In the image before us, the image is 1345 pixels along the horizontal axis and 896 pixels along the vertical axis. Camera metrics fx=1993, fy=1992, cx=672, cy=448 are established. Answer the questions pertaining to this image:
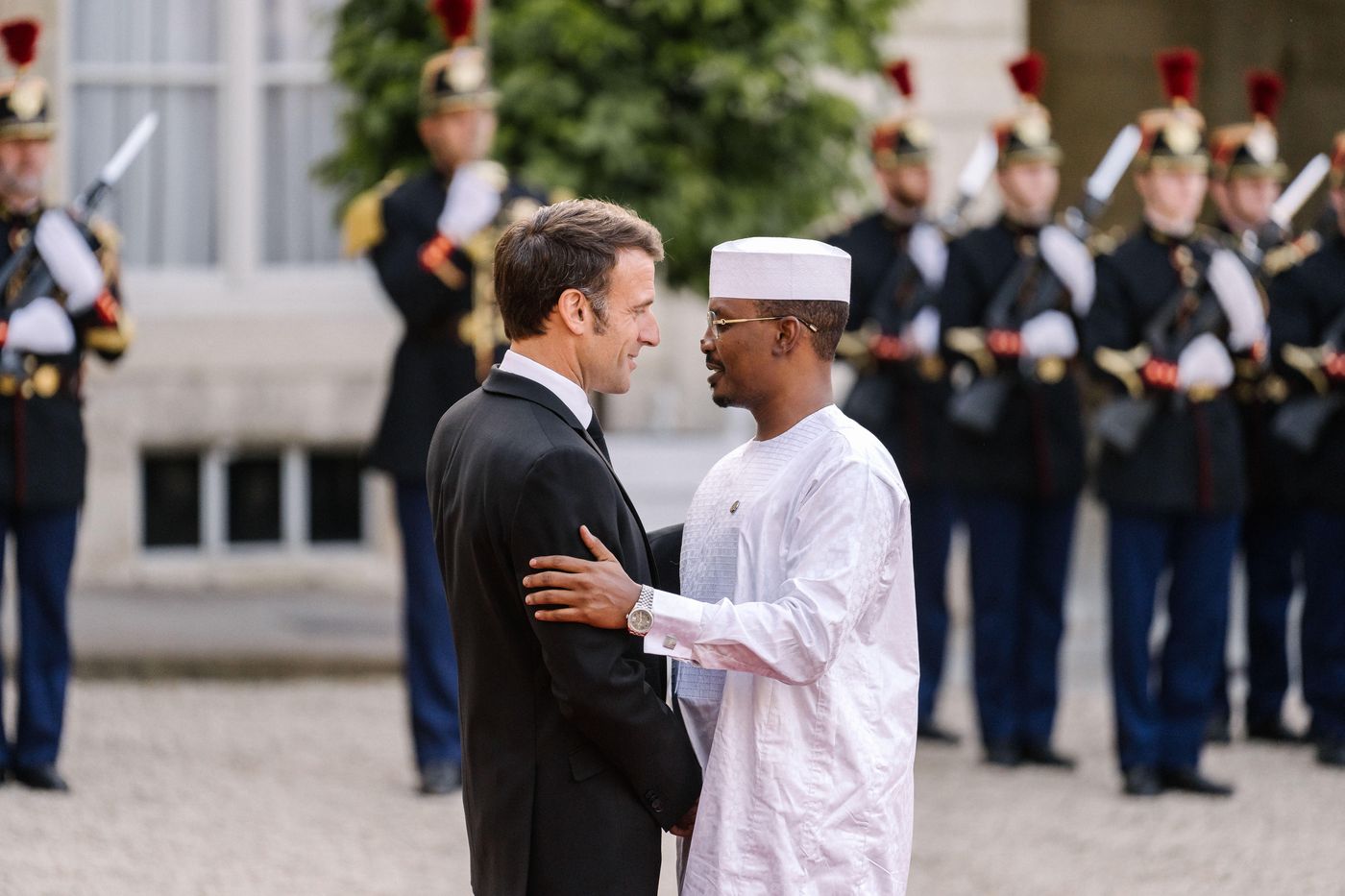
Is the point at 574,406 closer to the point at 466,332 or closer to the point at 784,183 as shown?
the point at 466,332

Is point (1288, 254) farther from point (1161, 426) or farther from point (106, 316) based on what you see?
point (106, 316)

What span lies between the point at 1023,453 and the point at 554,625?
14.8ft

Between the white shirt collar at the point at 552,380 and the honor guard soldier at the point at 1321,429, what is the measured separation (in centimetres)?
477

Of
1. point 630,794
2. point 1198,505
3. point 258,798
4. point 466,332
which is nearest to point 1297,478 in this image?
point 1198,505

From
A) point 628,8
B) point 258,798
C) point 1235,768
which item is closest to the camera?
point 258,798

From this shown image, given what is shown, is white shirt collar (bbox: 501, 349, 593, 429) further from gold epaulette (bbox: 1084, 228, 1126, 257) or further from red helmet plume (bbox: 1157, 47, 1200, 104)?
red helmet plume (bbox: 1157, 47, 1200, 104)

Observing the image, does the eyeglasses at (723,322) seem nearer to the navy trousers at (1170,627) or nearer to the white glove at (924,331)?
the navy trousers at (1170,627)

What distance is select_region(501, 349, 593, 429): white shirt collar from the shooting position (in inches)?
121

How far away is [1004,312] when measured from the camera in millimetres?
7258

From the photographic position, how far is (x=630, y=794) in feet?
10.1

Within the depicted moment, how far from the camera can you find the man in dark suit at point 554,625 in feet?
9.64

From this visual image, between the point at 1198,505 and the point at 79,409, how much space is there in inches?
145

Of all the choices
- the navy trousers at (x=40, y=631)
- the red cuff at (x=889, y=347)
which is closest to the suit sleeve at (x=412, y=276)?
the navy trousers at (x=40, y=631)

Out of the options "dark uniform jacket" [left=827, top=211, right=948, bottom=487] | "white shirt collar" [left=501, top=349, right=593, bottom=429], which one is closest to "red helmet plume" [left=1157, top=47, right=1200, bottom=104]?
"dark uniform jacket" [left=827, top=211, right=948, bottom=487]
